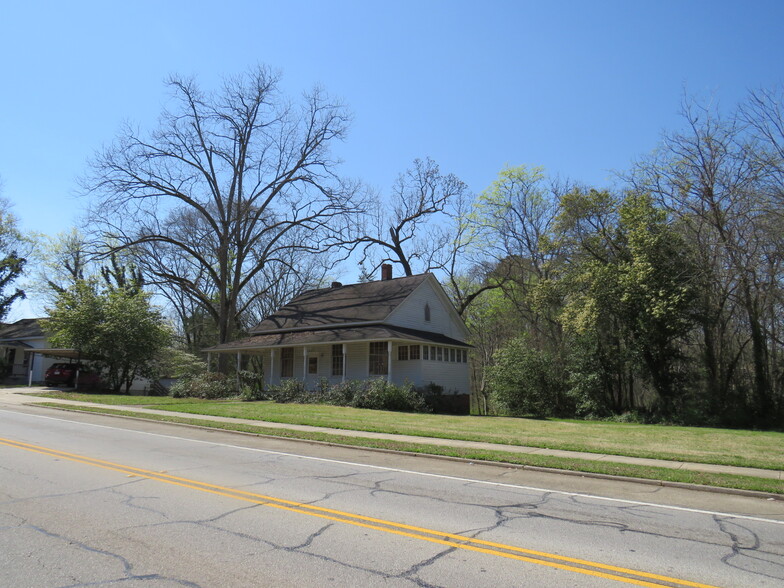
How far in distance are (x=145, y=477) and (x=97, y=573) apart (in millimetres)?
4403

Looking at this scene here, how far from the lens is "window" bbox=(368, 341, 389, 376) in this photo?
2911 cm

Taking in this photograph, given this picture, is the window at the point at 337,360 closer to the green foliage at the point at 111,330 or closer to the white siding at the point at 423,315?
the white siding at the point at 423,315

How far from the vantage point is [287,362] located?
3294cm

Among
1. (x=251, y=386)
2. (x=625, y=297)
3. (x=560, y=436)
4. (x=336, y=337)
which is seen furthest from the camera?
(x=251, y=386)

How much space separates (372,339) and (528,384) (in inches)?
327

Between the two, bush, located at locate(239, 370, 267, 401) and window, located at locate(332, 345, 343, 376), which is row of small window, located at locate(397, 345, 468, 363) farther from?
bush, located at locate(239, 370, 267, 401)

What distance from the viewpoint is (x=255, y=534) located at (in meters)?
5.96

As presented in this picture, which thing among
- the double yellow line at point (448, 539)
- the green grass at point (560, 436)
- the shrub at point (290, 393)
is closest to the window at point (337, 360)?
the shrub at point (290, 393)

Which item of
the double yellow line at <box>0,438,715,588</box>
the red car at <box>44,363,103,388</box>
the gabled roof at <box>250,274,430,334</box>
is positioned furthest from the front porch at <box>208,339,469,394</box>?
the double yellow line at <box>0,438,715,588</box>

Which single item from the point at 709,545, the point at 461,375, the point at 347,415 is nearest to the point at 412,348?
the point at 461,375

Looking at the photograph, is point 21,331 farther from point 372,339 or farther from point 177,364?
point 372,339

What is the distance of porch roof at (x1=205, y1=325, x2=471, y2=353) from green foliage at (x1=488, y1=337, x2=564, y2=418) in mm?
3878

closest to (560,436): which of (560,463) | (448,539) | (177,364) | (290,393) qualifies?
(560,463)

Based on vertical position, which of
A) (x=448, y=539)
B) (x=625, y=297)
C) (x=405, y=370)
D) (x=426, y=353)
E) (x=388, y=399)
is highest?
(x=625, y=297)
